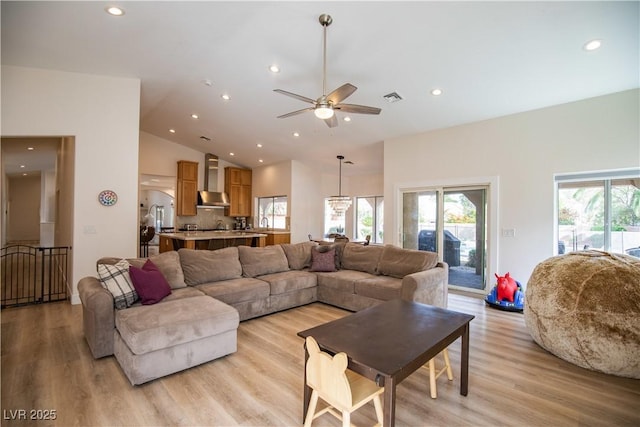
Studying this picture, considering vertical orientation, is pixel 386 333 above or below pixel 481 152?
below

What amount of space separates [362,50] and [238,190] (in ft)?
23.7

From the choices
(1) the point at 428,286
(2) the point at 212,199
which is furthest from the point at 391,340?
(2) the point at 212,199

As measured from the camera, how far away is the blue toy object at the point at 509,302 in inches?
168

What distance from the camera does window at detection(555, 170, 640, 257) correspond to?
3.99 m

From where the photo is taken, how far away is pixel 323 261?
189 inches

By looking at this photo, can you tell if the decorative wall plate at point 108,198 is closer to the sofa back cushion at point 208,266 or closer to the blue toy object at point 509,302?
the sofa back cushion at point 208,266

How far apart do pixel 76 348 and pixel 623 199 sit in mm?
7031

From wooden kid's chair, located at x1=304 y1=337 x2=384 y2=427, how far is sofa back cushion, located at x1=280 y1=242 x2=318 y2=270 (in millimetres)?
3079

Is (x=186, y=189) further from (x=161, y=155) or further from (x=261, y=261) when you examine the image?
(x=261, y=261)

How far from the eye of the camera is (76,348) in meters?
2.92

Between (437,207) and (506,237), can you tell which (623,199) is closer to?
(506,237)

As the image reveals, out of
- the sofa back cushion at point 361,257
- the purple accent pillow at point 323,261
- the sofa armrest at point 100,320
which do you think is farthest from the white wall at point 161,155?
the sofa armrest at point 100,320

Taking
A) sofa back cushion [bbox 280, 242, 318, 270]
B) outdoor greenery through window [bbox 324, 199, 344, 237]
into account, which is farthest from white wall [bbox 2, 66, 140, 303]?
outdoor greenery through window [bbox 324, 199, 344, 237]

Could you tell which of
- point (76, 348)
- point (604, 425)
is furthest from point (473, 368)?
point (76, 348)
